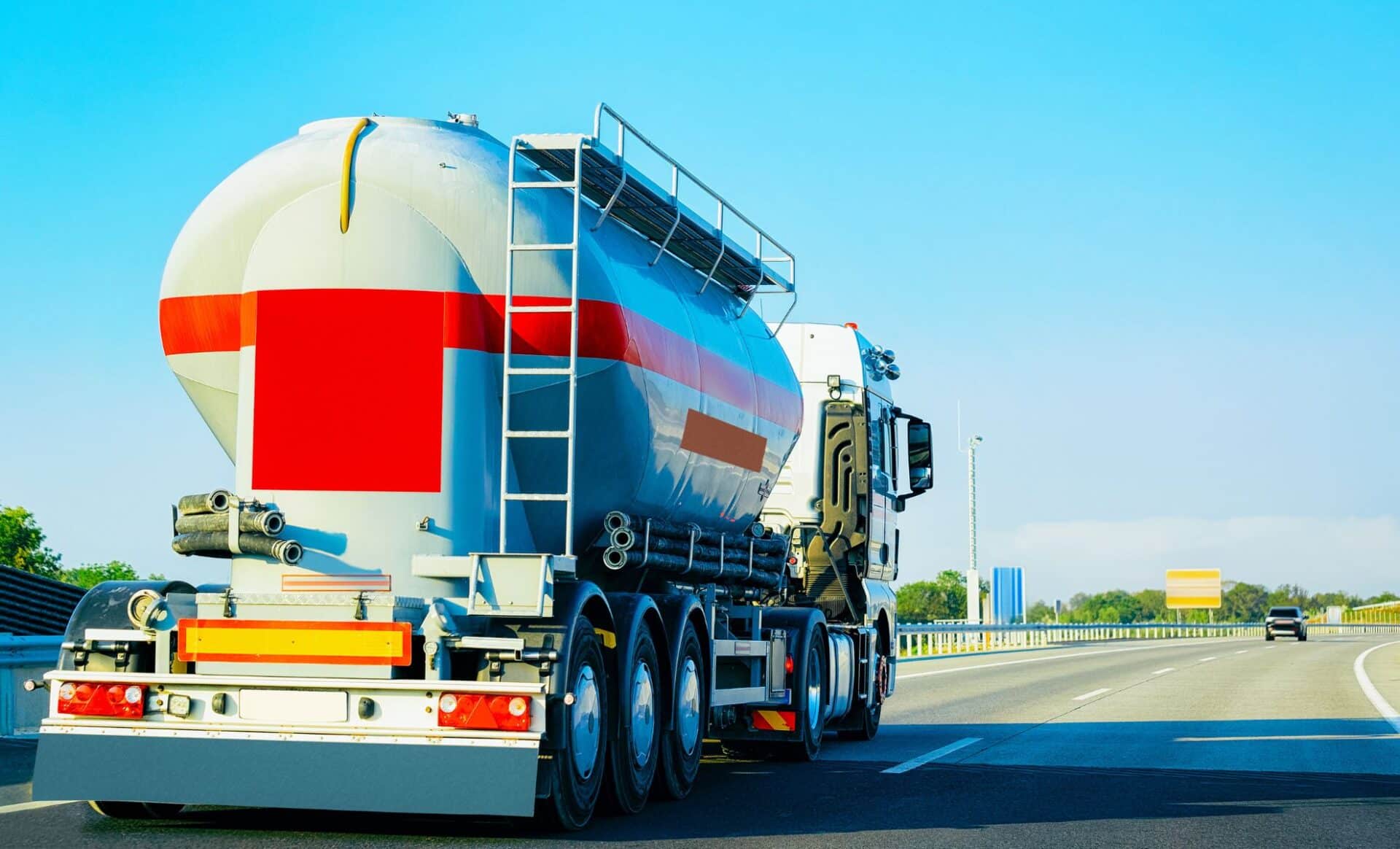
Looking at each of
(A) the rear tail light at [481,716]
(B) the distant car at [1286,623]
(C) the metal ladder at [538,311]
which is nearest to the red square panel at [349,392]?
(C) the metal ladder at [538,311]

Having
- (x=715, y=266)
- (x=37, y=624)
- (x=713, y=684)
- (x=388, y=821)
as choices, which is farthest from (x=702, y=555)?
(x=37, y=624)

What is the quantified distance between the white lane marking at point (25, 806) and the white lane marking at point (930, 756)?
6.15m

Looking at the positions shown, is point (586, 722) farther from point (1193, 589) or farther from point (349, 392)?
point (1193, 589)

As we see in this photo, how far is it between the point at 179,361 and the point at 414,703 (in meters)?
2.64

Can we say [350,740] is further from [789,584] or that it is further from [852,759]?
[789,584]

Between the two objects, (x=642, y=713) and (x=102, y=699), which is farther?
(x=642, y=713)

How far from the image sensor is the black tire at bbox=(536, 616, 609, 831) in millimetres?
8539

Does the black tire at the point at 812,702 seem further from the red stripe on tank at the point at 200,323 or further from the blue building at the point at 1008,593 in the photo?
the blue building at the point at 1008,593

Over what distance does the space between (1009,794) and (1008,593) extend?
Answer: 163 feet

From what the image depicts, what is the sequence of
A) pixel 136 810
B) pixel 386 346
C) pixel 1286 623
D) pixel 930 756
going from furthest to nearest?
1. pixel 1286 623
2. pixel 930 756
3. pixel 136 810
4. pixel 386 346

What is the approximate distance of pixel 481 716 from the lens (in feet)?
26.7

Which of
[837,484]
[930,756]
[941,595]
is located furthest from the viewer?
[941,595]

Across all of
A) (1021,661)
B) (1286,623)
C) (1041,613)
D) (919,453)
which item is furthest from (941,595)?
(919,453)

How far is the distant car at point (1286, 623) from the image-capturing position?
73375 mm
